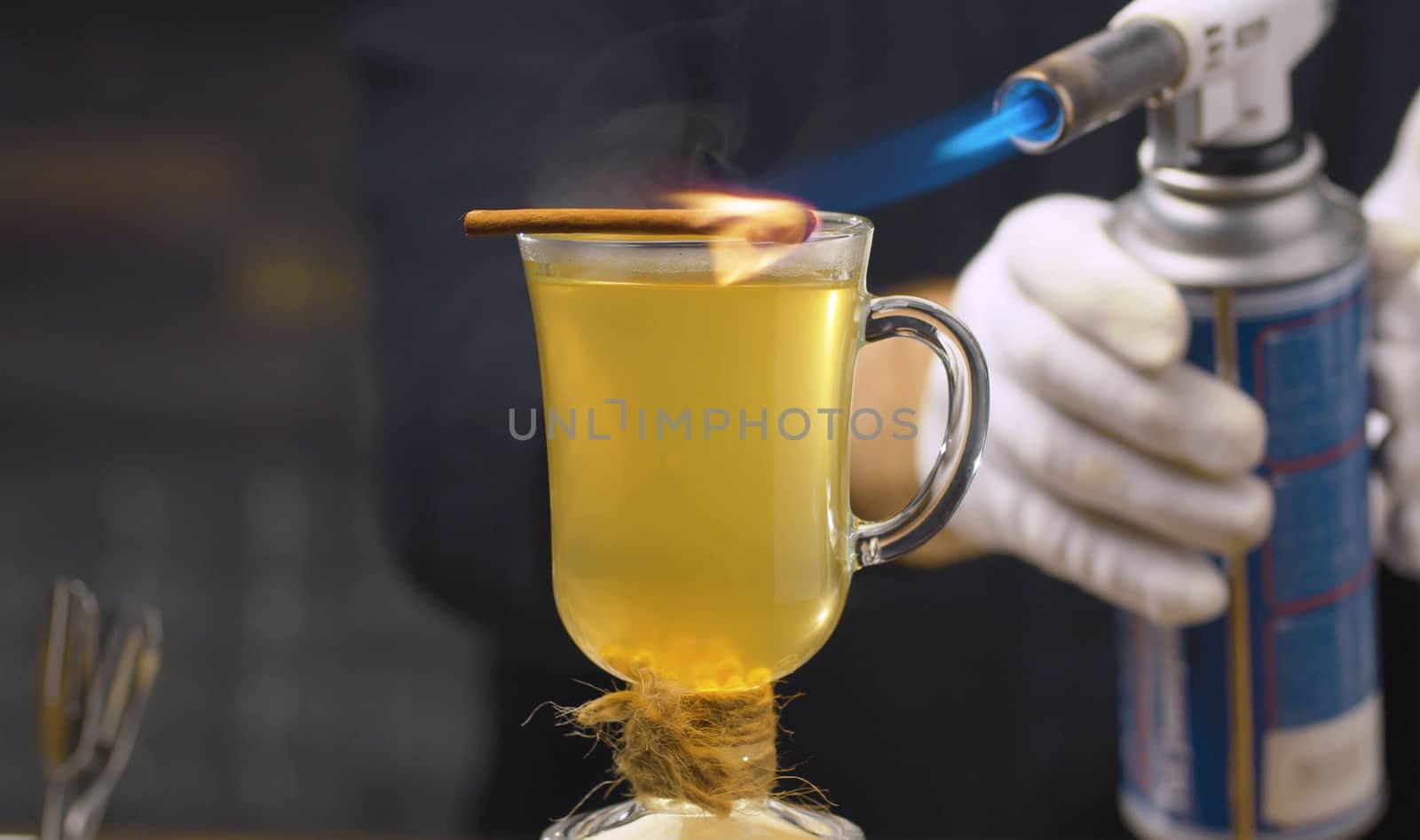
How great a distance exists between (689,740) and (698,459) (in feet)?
0.32

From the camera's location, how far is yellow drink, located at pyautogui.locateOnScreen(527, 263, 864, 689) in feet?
1.36

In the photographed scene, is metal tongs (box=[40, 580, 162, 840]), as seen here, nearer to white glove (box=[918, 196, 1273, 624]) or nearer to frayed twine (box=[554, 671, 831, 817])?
frayed twine (box=[554, 671, 831, 817])

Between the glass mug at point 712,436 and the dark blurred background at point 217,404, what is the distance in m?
1.50

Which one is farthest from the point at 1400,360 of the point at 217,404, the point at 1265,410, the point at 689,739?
the point at 217,404

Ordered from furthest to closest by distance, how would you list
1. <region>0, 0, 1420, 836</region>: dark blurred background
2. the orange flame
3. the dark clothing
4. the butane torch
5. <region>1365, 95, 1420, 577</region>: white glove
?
1. <region>0, 0, 1420, 836</region>: dark blurred background
2. the dark clothing
3. <region>1365, 95, 1420, 577</region>: white glove
4. the butane torch
5. the orange flame

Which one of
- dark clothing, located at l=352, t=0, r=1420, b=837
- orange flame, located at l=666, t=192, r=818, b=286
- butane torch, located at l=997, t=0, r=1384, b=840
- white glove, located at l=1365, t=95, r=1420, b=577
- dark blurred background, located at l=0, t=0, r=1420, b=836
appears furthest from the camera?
dark blurred background, located at l=0, t=0, r=1420, b=836

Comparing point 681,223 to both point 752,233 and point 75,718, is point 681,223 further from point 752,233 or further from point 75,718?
point 75,718

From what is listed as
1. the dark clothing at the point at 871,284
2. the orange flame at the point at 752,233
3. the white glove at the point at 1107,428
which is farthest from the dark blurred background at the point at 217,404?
the orange flame at the point at 752,233

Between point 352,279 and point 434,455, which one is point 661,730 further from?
point 352,279

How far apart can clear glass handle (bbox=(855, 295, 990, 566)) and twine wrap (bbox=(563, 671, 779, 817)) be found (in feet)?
0.28

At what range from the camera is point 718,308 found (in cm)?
41

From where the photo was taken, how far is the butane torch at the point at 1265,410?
0.55 meters

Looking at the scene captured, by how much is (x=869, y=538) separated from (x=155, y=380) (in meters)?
1.82

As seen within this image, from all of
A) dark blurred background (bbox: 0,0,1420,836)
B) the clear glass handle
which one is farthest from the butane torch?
dark blurred background (bbox: 0,0,1420,836)
